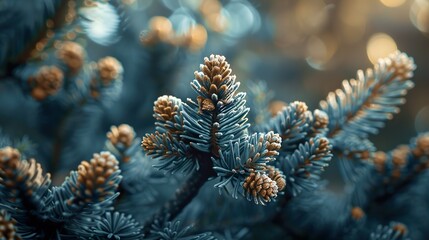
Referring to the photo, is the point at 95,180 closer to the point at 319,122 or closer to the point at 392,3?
the point at 319,122

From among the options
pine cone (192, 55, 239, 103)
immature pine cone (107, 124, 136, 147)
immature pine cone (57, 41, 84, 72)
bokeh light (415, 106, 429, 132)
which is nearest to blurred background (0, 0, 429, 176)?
bokeh light (415, 106, 429, 132)

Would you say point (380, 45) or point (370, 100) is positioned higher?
point (380, 45)

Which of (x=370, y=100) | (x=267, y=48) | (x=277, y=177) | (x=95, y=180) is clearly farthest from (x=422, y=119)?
(x=95, y=180)

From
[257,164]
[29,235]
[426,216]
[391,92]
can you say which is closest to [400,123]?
[426,216]

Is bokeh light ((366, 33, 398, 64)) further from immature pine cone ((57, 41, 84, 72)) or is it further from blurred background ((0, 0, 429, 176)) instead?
immature pine cone ((57, 41, 84, 72))

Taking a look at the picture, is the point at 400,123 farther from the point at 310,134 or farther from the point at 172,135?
the point at 172,135

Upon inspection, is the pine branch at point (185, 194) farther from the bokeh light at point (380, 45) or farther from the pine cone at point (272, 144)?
the bokeh light at point (380, 45)

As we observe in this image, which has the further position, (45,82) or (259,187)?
(45,82)
